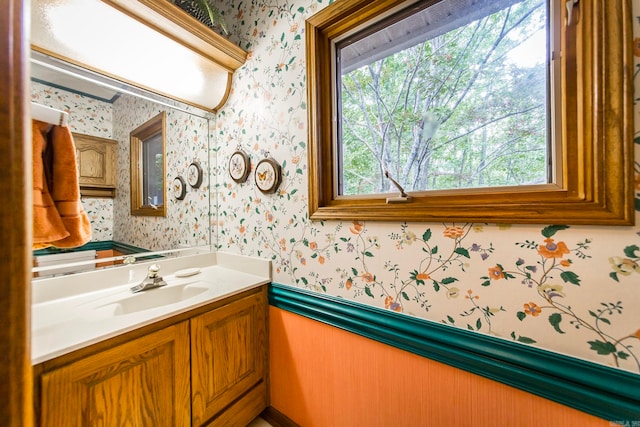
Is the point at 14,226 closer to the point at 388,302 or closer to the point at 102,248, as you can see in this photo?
the point at 388,302

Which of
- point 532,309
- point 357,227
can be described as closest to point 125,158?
point 357,227

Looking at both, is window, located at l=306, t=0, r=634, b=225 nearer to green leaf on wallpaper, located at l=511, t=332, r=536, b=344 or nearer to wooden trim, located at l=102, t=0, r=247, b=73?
green leaf on wallpaper, located at l=511, t=332, r=536, b=344

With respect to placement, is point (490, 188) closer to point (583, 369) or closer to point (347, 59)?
point (583, 369)

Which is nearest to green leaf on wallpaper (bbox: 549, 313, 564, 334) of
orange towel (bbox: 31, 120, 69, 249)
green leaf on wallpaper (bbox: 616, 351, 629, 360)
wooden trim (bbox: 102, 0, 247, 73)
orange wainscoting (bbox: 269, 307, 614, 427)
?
green leaf on wallpaper (bbox: 616, 351, 629, 360)

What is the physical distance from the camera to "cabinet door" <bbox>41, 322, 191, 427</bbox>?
66cm

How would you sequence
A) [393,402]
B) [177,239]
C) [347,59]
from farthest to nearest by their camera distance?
1. [177,239]
2. [347,59]
3. [393,402]

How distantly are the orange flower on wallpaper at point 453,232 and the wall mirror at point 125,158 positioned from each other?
137 centimetres

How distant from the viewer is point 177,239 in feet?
4.71

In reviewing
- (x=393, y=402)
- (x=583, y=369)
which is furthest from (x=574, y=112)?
(x=393, y=402)

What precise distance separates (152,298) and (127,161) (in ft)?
2.44

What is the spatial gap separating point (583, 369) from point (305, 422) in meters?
1.10

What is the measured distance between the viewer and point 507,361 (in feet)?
2.31

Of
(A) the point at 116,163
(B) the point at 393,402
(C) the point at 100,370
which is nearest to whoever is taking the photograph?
(C) the point at 100,370

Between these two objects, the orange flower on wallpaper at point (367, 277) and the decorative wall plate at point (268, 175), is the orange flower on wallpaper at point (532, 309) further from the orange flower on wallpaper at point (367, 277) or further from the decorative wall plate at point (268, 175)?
the decorative wall plate at point (268, 175)
